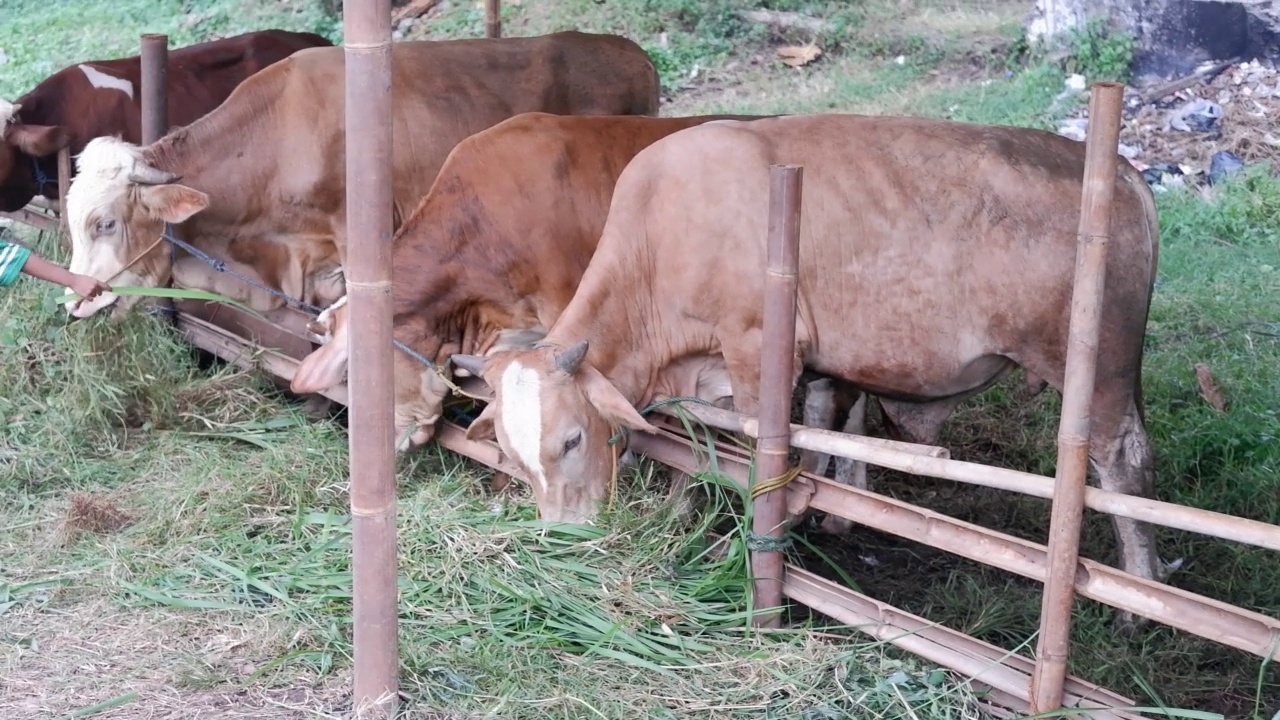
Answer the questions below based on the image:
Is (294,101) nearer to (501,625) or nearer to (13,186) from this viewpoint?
(13,186)

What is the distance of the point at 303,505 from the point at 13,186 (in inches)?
161

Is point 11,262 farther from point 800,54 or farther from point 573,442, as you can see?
point 800,54

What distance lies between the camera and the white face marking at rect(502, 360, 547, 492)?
474 centimetres

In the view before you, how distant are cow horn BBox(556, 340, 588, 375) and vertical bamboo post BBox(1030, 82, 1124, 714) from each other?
184 centimetres

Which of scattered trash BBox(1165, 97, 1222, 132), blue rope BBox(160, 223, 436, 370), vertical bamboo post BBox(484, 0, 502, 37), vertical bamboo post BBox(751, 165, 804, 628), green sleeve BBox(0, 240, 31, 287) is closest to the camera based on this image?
vertical bamboo post BBox(751, 165, 804, 628)

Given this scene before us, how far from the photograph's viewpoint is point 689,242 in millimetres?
5219

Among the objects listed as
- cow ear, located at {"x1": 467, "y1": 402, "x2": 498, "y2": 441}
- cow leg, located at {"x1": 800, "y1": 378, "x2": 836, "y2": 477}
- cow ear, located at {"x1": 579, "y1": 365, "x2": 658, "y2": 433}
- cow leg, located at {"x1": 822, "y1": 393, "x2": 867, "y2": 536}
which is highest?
cow ear, located at {"x1": 579, "y1": 365, "x2": 658, "y2": 433}

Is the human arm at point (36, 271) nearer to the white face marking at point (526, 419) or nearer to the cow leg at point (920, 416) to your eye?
the white face marking at point (526, 419)

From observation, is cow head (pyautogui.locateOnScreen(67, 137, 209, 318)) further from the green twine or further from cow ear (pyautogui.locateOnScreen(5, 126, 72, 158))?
the green twine

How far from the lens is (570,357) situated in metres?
4.78

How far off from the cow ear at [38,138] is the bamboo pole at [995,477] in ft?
16.2

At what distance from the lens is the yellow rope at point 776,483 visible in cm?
430

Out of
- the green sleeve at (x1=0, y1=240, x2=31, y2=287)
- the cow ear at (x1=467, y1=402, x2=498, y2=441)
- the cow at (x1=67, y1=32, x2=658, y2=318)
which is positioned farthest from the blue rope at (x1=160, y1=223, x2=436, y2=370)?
the cow ear at (x1=467, y1=402, x2=498, y2=441)

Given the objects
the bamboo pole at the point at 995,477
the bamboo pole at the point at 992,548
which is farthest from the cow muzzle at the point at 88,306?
the bamboo pole at the point at 995,477
